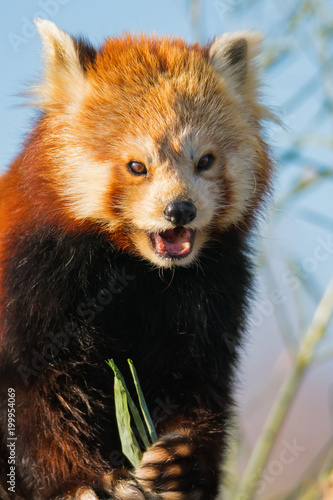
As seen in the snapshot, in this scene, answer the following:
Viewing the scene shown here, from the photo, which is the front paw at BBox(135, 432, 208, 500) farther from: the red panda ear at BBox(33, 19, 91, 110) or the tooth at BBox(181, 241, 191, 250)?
the red panda ear at BBox(33, 19, 91, 110)

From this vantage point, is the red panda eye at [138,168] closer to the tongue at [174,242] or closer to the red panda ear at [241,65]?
the tongue at [174,242]

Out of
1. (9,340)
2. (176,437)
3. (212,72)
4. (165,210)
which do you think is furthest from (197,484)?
(212,72)

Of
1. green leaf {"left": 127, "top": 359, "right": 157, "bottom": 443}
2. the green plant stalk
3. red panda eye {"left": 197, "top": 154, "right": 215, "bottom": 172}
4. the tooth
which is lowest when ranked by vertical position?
the green plant stalk

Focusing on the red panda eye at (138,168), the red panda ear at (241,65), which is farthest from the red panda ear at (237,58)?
the red panda eye at (138,168)

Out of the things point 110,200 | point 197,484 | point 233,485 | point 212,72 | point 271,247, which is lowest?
point 233,485

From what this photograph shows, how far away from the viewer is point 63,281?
4871 millimetres

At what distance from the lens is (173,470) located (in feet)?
15.9

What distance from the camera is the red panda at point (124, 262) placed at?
15.8ft

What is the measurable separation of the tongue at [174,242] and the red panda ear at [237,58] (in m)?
1.50

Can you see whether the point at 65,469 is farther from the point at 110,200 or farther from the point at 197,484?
the point at 110,200

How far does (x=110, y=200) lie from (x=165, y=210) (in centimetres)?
55

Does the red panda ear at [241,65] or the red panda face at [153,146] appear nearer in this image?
the red panda face at [153,146]

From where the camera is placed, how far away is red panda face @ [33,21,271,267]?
15.5ft

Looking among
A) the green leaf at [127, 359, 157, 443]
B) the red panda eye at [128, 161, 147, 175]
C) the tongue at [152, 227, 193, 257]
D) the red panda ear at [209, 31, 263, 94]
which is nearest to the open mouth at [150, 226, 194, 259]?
the tongue at [152, 227, 193, 257]
